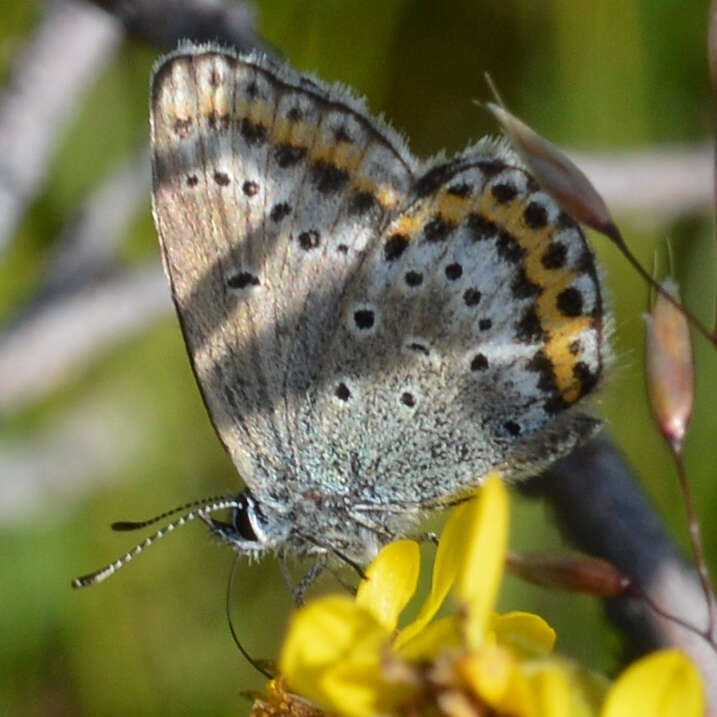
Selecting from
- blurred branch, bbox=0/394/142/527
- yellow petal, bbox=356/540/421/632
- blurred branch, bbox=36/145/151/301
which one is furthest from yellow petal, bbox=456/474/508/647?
blurred branch, bbox=0/394/142/527

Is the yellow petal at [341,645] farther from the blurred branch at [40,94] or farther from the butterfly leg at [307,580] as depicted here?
the blurred branch at [40,94]

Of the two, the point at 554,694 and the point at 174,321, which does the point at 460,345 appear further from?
the point at 174,321

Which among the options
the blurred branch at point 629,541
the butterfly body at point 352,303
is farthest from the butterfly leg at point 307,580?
the blurred branch at point 629,541

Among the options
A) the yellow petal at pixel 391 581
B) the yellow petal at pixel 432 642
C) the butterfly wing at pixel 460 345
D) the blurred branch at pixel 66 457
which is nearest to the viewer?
the yellow petal at pixel 432 642

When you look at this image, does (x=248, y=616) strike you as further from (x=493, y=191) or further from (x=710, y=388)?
(x=493, y=191)

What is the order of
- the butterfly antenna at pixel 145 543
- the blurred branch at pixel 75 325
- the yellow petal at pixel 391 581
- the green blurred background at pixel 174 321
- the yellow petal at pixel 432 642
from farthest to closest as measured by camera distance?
the green blurred background at pixel 174 321
the blurred branch at pixel 75 325
the butterfly antenna at pixel 145 543
the yellow petal at pixel 391 581
the yellow petal at pixel 432 642

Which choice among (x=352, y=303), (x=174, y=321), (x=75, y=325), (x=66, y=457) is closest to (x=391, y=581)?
(x=352, y=303)

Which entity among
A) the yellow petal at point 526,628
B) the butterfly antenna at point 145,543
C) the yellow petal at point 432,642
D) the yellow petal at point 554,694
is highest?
the yellow petal at point 554,694

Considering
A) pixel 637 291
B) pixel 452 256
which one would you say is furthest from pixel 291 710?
pixel 637 291
